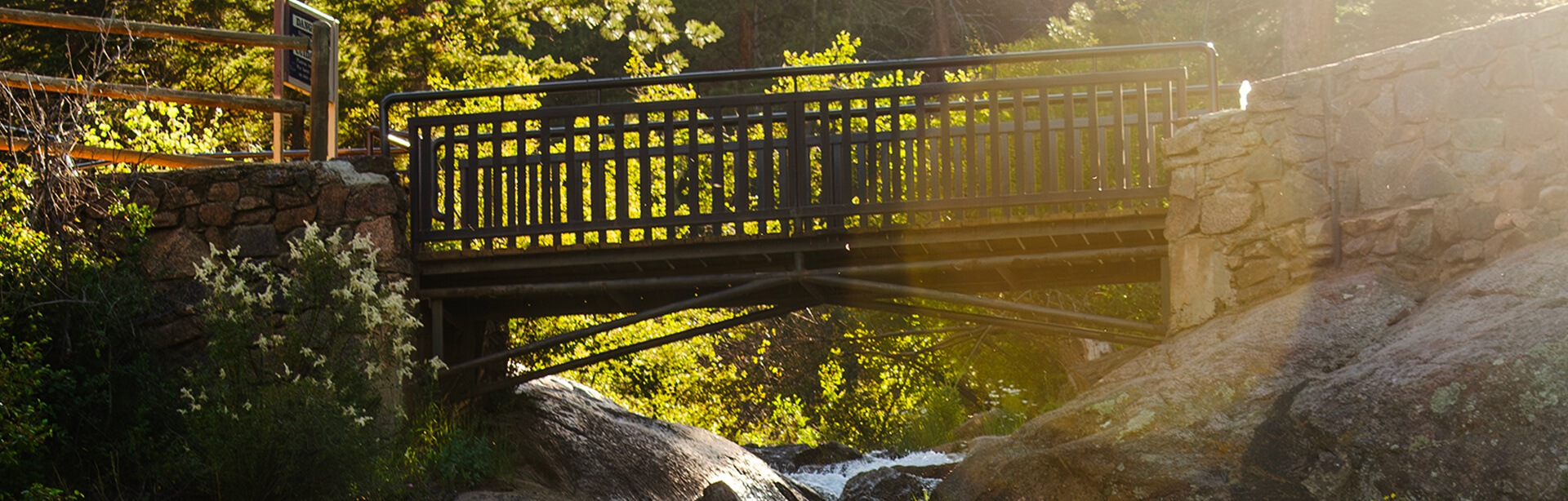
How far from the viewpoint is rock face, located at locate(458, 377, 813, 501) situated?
7.42 meters

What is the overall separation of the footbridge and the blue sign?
538 mm

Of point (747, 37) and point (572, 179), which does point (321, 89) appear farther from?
point (747, 37)

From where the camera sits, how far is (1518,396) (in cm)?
405

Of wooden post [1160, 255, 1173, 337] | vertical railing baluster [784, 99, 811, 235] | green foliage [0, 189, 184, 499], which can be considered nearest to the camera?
green foliage [0, 189, 184, 499]

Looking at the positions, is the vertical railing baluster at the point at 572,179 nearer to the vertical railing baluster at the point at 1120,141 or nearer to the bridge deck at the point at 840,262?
the bridge deck at the point at 840,262

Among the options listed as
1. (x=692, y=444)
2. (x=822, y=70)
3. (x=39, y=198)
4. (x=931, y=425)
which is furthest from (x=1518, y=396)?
(x=931, y=425)

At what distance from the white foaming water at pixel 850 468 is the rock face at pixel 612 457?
0.98 meters

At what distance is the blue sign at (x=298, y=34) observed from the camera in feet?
24.5

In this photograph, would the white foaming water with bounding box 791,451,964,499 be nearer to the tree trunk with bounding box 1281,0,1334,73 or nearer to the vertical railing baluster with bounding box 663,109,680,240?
the vertical railing baluster with bounding box 663,109,680,240

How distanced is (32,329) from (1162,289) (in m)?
6.08

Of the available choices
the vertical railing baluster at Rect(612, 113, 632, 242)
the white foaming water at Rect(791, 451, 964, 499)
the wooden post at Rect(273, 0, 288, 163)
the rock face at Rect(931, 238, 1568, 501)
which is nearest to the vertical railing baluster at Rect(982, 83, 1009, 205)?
the rock face at Rect(931, 238, 1568, 501)

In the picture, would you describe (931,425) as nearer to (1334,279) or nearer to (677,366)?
(677,366)

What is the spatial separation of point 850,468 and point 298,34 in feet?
20.2

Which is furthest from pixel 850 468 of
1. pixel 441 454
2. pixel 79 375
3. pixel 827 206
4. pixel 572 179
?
pixel 79 375
